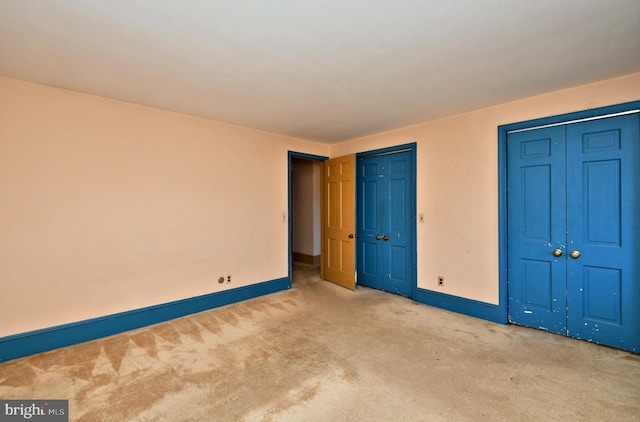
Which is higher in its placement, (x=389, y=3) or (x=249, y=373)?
(x=389, y=3)

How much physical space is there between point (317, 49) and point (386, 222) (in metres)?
2.88

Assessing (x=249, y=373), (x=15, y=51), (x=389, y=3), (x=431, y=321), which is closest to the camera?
(x=389, y=3)

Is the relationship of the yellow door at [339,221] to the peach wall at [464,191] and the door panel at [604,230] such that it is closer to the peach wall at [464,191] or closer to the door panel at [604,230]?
the peach wall at [464,191]

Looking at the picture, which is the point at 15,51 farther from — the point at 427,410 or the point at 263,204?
the point at 427,410

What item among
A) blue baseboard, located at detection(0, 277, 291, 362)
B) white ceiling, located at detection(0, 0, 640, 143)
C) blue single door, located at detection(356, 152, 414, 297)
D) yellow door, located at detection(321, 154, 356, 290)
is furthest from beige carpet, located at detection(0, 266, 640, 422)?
white ceiling, located at detection(0, 0, 640, 143)

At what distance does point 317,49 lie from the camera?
202cm

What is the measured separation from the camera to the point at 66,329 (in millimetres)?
2684

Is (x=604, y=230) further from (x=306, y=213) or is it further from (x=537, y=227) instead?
(x=306, y=213)

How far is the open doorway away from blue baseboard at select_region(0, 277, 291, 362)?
239 cm

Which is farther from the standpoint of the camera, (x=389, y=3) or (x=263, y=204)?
(x=263, y=204)

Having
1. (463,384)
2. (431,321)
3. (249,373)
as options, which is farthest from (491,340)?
(249,373)

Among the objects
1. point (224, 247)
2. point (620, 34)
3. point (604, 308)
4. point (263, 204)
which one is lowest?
point (604, 308)

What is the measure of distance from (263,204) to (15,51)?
2.81 meters

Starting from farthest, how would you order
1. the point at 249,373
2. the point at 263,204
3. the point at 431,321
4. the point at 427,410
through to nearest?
1. the point at 263,204
2. the point at 431,321
3. the point at 249,373
4. the point at 427,410
